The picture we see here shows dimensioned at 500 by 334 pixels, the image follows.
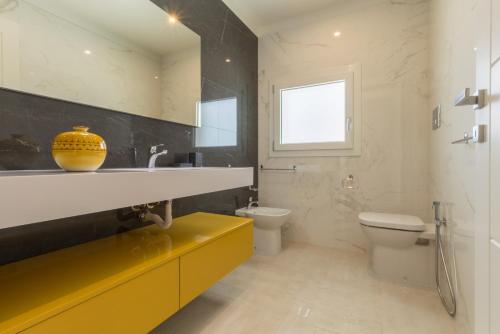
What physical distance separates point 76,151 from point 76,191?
0.28m

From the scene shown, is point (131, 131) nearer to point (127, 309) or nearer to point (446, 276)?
point (127, 309)

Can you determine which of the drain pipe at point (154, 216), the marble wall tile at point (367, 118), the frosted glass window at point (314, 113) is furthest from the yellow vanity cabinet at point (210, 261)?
the frosted glass window at point (314, 113)

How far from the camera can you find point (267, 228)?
2.39m

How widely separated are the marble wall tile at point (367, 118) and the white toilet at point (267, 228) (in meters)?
0.48

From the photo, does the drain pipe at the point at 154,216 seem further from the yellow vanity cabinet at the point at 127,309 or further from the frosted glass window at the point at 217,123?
the frosted glass window at the point at 217,123

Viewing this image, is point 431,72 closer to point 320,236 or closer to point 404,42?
point 404,42

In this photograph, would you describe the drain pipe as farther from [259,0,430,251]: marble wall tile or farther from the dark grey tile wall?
[259,0,430,251]: marble wall tile

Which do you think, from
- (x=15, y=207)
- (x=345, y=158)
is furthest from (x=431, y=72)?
(x=15, y=207)

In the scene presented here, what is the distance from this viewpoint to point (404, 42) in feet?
7.45

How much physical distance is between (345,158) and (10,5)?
2.65 metres

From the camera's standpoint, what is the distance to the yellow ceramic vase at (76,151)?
869 mm

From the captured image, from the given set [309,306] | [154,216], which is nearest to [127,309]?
[154,216]

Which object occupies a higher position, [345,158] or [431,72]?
[431,72]

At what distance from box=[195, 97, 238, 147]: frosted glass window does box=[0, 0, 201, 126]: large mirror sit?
0.12 meters
